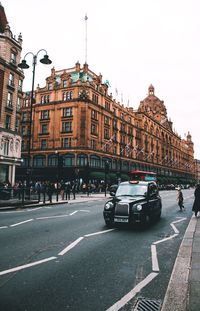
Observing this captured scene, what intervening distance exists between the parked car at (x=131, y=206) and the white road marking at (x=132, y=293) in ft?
15.2

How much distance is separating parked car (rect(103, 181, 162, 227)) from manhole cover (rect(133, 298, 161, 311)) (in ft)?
19.0

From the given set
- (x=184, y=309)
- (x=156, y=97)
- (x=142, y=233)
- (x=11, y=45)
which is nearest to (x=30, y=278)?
(x=184, y=309)

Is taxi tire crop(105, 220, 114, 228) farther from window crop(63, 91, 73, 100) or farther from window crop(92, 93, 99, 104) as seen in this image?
window crop(92, 93, 99, 104)

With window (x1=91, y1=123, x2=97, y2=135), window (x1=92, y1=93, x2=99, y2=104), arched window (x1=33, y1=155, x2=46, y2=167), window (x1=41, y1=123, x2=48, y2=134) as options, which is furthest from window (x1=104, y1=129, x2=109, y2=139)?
arched window (x1=33, y1=155, x2=46, y2=167)

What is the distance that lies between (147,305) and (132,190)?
304 inches

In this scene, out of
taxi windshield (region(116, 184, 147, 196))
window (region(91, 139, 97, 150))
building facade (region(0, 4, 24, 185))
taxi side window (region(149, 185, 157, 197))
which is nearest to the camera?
taxi windshield (region(116, 184, 147, 196))

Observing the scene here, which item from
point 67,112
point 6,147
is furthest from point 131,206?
point 67,112

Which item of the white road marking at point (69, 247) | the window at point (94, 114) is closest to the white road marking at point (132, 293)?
the white road marking at point (69, 247)

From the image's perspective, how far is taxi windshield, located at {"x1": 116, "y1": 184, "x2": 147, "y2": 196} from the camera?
11391mm

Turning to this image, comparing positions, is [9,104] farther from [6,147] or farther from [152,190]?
[152,190]

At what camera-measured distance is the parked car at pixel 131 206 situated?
9.99 meters

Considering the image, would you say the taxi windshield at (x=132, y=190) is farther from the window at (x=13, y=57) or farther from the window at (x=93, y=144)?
the window at (x=93, y=144)

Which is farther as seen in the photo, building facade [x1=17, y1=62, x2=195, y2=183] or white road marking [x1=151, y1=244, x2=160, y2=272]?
building facade [x1=17, y1=62, x2=195, y2=183]

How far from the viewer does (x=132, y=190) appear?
1162 cm
